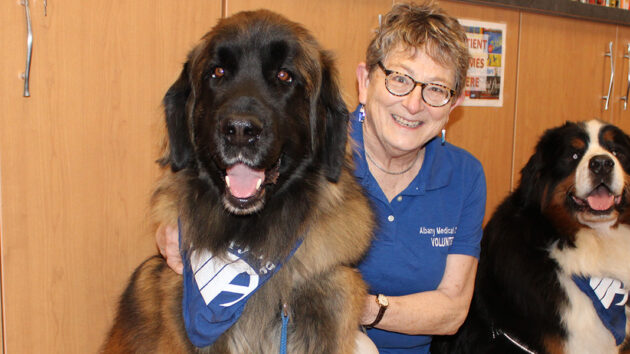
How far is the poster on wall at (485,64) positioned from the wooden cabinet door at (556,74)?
0.17 meters

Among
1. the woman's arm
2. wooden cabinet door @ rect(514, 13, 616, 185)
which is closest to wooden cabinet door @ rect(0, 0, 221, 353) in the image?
the woman's arm

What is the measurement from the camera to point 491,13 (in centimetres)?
306

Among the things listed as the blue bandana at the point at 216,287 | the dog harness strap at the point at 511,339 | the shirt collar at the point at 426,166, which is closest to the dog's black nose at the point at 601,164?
the shirt collar at the point at 426,166

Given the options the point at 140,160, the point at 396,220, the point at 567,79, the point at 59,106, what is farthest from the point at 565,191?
the point at 59,106

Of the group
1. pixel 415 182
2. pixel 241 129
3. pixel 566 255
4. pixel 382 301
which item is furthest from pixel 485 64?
pixel 241 129

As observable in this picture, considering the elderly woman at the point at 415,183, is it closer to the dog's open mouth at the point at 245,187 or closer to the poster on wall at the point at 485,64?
the dog's open mouth at the point at 245,187

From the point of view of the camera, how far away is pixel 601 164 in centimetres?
215

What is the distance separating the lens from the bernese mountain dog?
7.07 ft

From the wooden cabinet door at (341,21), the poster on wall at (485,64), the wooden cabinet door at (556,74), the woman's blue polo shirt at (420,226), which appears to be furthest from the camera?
the wooden cabinet door at (556,74)

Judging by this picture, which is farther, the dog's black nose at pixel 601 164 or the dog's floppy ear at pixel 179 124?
the dog's black nose at pixel 601 164

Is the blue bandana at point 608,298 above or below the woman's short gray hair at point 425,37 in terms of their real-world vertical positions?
below

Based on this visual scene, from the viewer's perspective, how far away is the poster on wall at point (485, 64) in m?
3.03

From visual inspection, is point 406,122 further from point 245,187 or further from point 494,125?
point 494,125

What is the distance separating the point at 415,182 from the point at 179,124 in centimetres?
88
